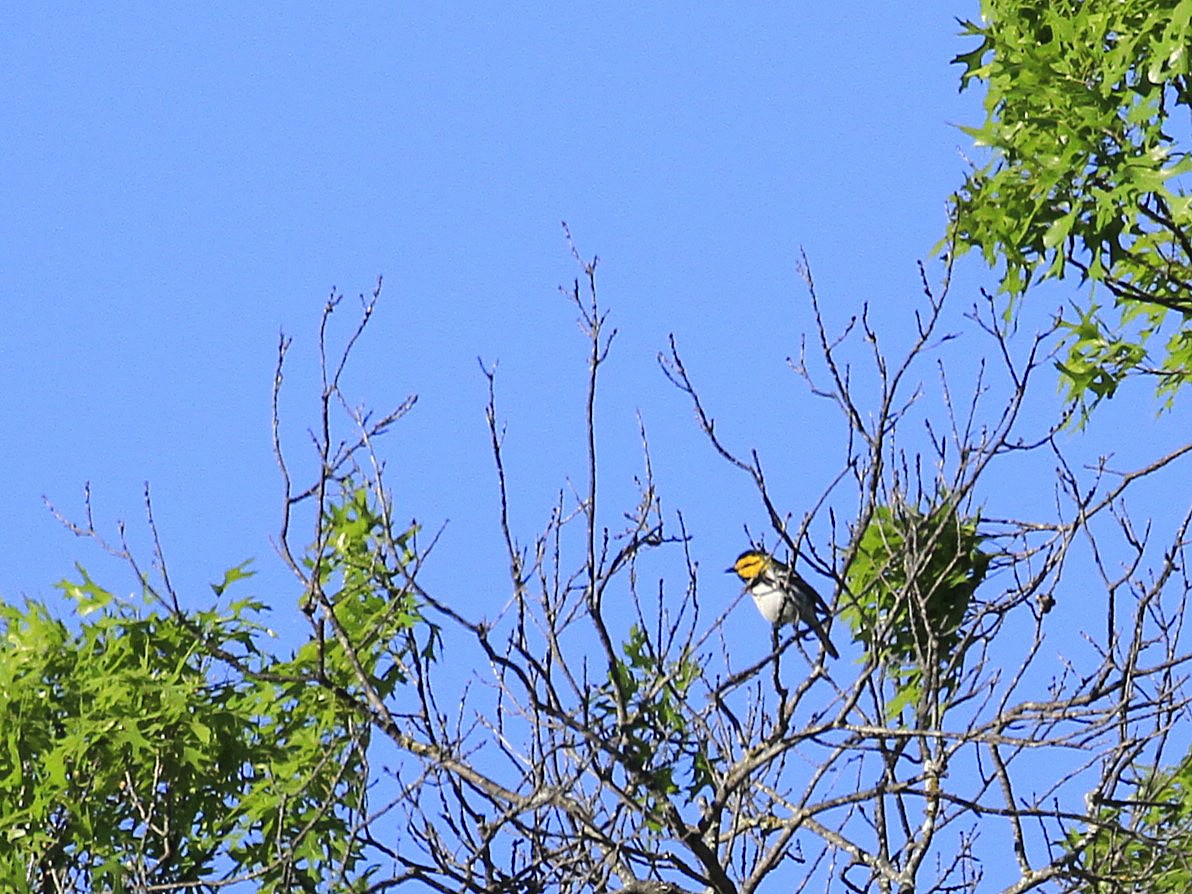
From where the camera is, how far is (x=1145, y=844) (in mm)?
8070

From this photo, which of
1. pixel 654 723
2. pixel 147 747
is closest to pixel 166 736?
pixel 147 747

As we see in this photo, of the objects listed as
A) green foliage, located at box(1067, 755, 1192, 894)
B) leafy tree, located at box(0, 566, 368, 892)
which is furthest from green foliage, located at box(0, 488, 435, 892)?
green foliage, located at box(1067, 755, 1192, 894)

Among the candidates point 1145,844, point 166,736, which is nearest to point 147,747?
point 166,736

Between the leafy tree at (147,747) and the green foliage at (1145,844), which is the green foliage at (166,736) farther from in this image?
the green foliage at (1145,844)

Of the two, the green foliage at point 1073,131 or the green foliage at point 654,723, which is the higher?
the green foliage at point 1073,131

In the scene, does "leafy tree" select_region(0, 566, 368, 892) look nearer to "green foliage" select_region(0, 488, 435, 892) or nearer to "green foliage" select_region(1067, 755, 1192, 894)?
"green foliage" select_region(0, 488, 435, 892)

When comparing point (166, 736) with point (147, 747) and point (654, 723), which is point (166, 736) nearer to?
point (147, 747)

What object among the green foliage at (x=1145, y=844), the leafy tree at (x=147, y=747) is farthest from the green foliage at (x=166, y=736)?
the green foliage at (x=1145, y=844)

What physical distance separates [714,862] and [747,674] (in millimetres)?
783

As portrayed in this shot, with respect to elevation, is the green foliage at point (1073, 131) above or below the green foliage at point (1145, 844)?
above

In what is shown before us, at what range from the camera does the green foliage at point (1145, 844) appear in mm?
7414

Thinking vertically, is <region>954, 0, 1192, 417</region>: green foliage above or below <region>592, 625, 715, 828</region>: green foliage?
above

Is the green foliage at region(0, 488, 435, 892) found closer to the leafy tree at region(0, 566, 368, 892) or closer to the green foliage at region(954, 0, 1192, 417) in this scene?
the leafy tree at region(0, 566, 368, 892)

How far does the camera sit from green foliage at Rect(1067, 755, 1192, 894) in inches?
292
